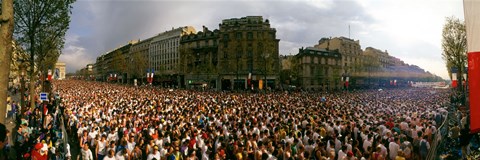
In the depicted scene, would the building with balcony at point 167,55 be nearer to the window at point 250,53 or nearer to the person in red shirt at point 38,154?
the window at point 250,53

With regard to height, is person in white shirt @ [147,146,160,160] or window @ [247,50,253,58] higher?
window @ [247,50,253,58]

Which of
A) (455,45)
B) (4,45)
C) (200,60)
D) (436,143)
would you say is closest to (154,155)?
(4,45)

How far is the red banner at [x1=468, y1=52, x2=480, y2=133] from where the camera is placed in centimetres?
276

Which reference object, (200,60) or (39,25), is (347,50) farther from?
(39,25)

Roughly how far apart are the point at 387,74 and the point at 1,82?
11726cm

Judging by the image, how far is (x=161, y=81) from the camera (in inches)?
3526

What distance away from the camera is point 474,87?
109 inches

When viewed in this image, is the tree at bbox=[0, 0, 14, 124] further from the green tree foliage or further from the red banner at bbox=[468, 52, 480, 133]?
the green tree foliage

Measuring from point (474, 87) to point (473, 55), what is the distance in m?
0.28

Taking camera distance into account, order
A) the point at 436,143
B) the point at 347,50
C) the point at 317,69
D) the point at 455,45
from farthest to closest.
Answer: the point at 347,50, the point at 317,69, the point at 455,45, the point at 436,143

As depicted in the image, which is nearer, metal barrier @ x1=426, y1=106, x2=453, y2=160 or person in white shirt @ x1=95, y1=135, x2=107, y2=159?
person in white shirt @ x1=95, y1=135, x2=107, y2=159

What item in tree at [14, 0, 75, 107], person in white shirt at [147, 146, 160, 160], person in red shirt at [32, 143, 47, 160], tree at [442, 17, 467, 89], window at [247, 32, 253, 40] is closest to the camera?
person in white shirt at [147, 146, 160, 160]

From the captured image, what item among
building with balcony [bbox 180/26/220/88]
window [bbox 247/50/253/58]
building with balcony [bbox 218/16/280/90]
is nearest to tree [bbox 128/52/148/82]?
building with balcony [bbox 180/26/220/88]

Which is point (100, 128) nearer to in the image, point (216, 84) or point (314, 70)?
point (216, 84)
